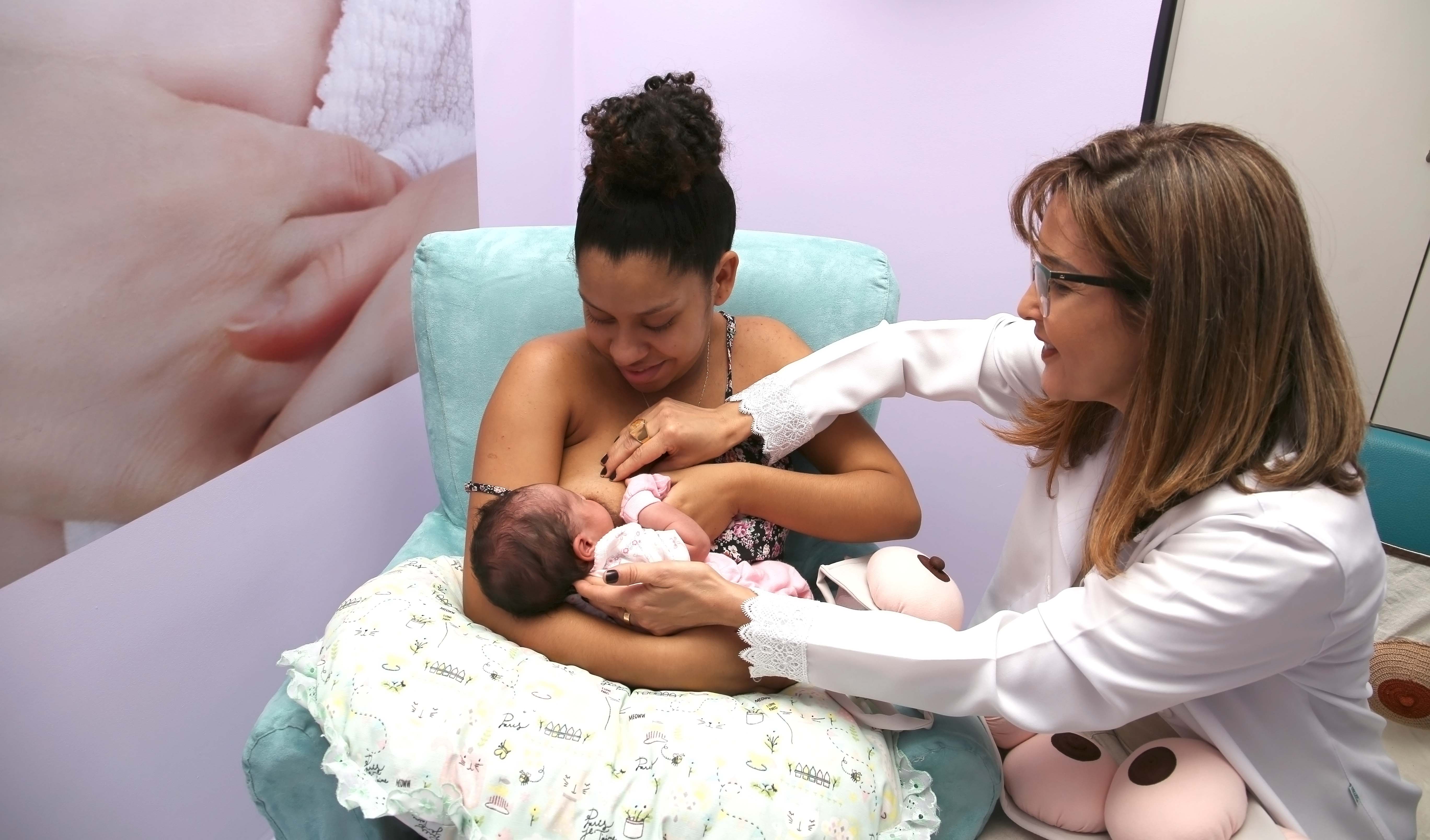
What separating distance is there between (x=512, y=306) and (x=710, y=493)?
68 centimetres

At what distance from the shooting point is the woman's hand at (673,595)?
138cm

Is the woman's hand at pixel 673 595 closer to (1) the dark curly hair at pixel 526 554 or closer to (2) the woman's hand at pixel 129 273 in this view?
(1) the dark curly hair at pixel 526 554

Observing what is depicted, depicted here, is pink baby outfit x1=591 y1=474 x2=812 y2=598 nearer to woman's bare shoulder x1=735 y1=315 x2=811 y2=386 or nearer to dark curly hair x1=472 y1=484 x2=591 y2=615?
dark curly hair x1=472 y1=484 x2=591 y2=615

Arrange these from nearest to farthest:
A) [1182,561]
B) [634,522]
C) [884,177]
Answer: [1182,561] < [634,522] < [884,177]

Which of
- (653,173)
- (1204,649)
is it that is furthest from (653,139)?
(1204,649)

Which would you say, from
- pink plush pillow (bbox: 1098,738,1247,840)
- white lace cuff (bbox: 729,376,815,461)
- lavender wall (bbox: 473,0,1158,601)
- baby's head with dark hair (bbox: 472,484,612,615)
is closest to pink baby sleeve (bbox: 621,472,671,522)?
baby's head with dark hair (bbox: 472,484,612,615)

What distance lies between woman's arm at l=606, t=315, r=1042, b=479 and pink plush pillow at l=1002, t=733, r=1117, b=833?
64cm

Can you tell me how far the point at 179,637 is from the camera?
5.43 ft

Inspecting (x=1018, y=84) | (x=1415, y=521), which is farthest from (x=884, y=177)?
(x=1415, y=521)

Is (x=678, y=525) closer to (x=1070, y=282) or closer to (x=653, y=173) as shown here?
(x=653, y=173)

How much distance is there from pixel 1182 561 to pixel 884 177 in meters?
1.89

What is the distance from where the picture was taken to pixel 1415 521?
2133 millimetres

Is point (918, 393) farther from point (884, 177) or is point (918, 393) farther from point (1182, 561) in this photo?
point (884, 177)

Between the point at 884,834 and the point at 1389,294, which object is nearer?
the point at 884,834
